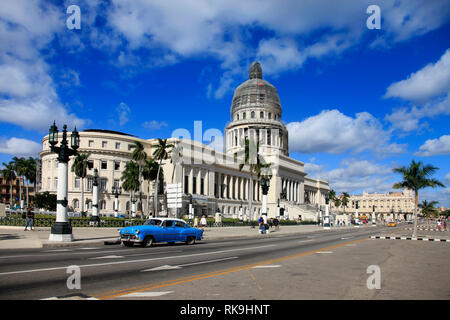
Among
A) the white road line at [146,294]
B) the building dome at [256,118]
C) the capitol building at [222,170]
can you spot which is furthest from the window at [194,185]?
the white road line at [146,294]

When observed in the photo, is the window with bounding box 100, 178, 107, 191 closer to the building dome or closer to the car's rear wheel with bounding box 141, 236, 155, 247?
the building dome

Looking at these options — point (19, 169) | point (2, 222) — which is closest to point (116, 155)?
point (19, 169)

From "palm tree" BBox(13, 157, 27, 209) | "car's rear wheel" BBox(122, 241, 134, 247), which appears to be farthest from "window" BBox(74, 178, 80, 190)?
"car's rear wheel" BBox(122, 241, 134, 247)

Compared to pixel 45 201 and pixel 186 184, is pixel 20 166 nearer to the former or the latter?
pixel 45 201

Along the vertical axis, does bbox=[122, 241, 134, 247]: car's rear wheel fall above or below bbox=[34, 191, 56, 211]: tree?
below

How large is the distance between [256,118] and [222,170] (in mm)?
37988

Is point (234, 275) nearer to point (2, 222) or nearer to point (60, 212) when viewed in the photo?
point (60, 212)

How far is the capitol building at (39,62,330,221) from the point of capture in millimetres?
76125

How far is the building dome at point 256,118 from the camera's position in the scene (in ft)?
417

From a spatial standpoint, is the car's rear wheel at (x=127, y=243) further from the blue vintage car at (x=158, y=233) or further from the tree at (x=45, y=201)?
the tree at (x=45, y=201)

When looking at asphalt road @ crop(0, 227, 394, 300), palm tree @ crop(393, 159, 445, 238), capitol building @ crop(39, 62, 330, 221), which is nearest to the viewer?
asphalt road @ crop(0, 227, 394, 300)

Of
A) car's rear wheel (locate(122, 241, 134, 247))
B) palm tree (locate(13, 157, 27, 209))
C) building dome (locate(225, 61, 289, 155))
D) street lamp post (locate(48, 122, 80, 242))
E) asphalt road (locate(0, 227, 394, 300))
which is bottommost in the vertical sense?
car's rear wheel (locate(122, 241, 134, 247))

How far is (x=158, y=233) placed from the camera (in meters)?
20.5
